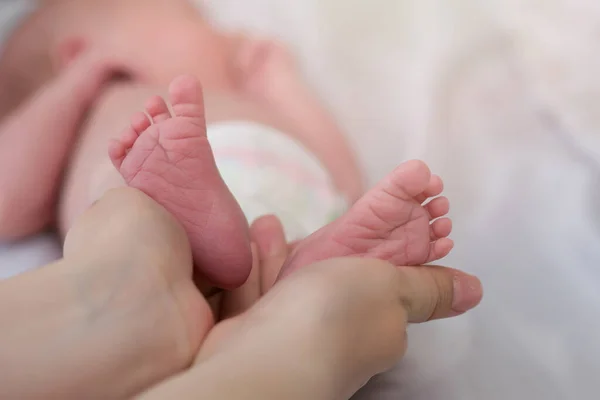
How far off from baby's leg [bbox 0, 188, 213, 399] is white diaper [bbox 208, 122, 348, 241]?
0.19 metres

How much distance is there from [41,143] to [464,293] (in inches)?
20.5

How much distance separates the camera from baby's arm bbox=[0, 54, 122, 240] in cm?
70

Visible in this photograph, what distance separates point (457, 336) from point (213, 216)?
293mm

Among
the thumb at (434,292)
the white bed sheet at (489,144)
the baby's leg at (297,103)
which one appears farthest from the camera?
the baby's leg at (297,103)

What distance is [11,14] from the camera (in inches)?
35.5

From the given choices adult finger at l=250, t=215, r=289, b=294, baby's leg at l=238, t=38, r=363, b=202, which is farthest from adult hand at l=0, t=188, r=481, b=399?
baby's leg at l=238, t=38, r=363, b=202

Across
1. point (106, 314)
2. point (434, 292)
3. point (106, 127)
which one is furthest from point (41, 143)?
point (434, 292)

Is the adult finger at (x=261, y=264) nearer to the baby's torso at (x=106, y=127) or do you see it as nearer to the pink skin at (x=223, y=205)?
the pink skin at (x=223, y=205)

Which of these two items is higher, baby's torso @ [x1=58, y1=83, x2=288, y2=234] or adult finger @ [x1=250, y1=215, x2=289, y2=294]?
baby's torso @ [x1=58, y1=83, x2=288, y2=234]

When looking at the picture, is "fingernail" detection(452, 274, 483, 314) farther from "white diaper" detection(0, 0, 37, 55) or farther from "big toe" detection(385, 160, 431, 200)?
"white diaper" detection(0, 0, 37, 55)

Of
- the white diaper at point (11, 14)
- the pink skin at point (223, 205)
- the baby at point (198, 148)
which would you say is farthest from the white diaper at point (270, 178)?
the white diaper at point (11, 14)

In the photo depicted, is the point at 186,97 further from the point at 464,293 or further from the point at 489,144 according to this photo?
the point at 489,144

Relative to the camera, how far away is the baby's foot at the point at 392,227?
523mm

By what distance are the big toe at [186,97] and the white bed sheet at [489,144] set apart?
0.25m
